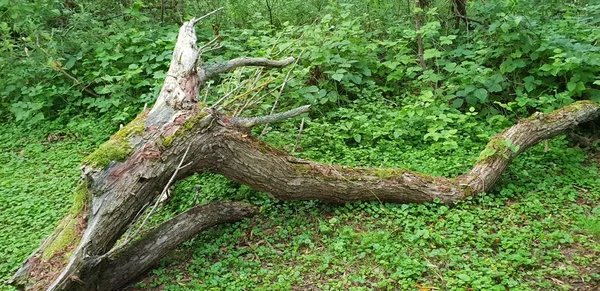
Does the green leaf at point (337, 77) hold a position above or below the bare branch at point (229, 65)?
below

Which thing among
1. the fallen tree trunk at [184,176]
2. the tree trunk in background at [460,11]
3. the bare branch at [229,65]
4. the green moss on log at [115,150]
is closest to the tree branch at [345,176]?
the fallen tree trunk at [184,176]

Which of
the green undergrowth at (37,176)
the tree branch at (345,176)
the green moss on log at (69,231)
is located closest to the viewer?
the green moss on log at (69,231)

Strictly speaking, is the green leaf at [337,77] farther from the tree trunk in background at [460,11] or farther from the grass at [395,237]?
the tree trunk in background at [460,11]

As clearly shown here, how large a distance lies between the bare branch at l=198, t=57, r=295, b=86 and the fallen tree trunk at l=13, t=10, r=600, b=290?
0.04 feet

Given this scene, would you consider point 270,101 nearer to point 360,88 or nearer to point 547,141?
point 360,88

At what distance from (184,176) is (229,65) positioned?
140 cm

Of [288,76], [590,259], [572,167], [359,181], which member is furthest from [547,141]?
[288,76]

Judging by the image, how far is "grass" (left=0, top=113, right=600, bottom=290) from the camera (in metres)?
3.61

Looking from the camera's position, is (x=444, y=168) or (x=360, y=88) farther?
(x=360, y=88)

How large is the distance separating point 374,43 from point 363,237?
366 cm

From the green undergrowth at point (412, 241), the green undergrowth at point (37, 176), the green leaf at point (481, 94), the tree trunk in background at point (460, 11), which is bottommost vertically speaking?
the green undergrowth at point (412, 241)

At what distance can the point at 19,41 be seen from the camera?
303 inches

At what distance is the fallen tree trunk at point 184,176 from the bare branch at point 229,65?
0.04 feet

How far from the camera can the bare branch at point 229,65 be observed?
470 cm
